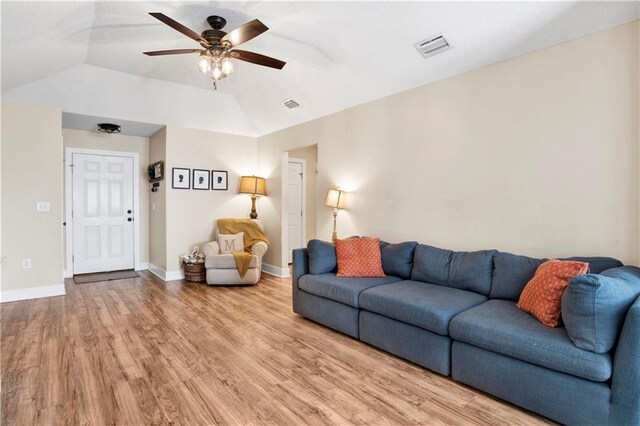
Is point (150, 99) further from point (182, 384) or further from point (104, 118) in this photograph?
point (182, 384)

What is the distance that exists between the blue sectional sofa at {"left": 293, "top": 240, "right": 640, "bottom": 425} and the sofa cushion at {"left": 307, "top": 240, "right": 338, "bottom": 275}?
1 cm

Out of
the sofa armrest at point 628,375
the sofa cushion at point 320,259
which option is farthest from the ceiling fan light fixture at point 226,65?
the sofa armrest at point 628,375

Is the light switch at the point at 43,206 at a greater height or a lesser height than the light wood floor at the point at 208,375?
greater

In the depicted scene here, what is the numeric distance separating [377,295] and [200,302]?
2324 millimetres

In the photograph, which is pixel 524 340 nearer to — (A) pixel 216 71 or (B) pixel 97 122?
(A) pixel 216 71

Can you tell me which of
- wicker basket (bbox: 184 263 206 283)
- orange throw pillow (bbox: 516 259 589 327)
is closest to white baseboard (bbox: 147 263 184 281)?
wicker basket (bbox: 184 263 206 283)

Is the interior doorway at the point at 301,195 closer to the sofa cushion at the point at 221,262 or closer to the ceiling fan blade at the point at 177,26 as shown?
the sofa cushion at the point at 221,262

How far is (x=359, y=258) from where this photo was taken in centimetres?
343

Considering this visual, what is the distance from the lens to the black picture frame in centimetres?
545

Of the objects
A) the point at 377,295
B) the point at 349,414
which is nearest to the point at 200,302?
the point at 377,295

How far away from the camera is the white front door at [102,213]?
5504mm

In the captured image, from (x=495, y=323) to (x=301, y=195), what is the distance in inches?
188

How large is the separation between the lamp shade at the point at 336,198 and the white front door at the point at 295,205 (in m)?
2.21

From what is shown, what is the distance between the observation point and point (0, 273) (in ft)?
13.3
